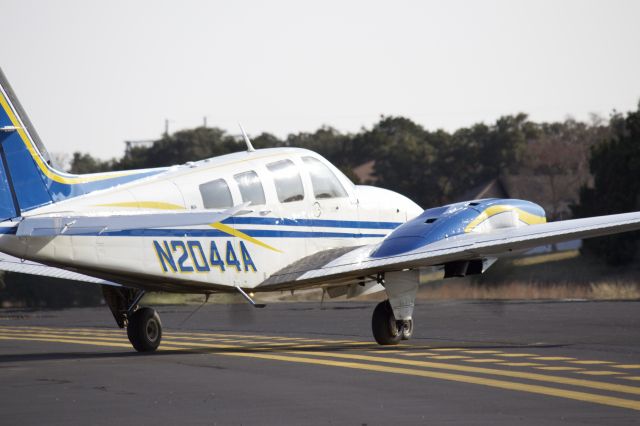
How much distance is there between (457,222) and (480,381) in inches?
235

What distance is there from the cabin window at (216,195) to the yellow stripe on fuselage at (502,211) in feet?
14.3

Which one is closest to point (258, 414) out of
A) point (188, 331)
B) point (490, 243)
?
point (490, 243)

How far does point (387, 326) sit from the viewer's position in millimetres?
21391

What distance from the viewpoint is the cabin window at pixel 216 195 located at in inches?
774

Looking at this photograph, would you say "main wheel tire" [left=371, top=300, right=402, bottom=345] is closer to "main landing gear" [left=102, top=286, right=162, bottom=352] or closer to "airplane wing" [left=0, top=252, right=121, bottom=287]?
"main landing gear" [left=102, top=286, right=162, bottom=352]

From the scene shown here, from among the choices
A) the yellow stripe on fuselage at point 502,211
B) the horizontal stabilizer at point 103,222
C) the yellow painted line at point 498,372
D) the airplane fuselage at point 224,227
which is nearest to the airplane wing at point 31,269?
the airplane fuselage at point 224,227

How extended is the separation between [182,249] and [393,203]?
600 centimetres

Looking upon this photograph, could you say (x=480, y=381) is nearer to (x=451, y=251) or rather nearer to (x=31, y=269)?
(x=451, y=251)

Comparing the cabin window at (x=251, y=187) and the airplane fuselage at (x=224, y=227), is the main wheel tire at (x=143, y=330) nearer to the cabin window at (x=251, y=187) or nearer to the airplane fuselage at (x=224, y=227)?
the airplane fuselage at (x=224, y=227)

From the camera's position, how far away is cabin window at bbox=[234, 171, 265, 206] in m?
20.3

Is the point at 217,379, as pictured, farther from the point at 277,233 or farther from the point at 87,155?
the point at 87,155

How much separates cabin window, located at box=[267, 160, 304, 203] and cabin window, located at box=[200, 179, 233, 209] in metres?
1.34

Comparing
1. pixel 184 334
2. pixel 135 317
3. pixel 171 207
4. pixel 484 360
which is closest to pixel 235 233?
pixel 171 207

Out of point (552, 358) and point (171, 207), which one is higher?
point (171, 207)
